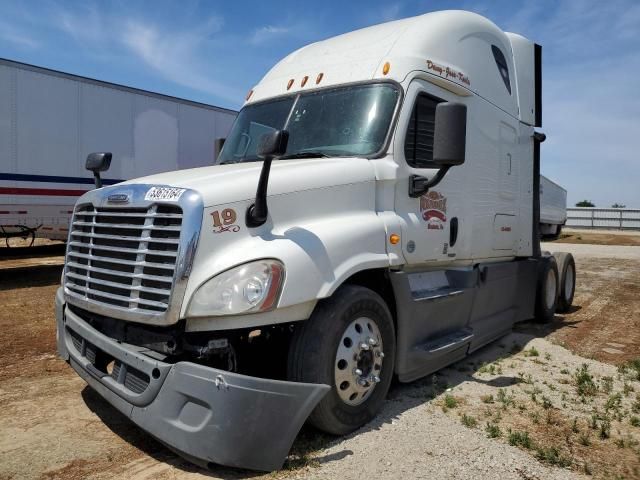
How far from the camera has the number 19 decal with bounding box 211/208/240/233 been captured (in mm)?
3229

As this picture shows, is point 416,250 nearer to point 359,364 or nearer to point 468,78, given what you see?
point 359,364

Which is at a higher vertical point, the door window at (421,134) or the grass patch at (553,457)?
the door window at (421,134)

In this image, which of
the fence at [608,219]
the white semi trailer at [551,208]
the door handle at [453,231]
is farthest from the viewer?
the fence at [608,219]

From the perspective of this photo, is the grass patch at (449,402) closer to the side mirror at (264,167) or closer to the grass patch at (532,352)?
the grass patch at (532,352)

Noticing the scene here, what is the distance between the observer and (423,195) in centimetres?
462

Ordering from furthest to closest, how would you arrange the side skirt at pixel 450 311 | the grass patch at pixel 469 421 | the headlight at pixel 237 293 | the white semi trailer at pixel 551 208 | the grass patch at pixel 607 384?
1. the white semi trailer at pixel 551 208
2. the grass patch at pixel 607 384
3. the side skirt at pixel 450 311
4. the grass patch at pixel 469 421
5. the headlight at pixel 237 293

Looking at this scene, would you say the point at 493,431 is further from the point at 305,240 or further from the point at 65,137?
the point at 65,137

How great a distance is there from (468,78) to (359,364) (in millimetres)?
3274

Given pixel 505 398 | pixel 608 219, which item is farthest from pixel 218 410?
pixel 608 219

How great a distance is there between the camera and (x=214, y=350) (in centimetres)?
326

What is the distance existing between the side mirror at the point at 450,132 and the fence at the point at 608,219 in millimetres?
33756

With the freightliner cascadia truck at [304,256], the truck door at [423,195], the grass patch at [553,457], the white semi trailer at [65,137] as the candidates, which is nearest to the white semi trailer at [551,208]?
the freightliner cascadia truck at [304,256]

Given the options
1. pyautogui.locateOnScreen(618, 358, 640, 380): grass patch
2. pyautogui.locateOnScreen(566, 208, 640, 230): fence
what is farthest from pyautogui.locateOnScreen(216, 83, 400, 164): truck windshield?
pyautogui.locateOnScreen(566, 208, 640, 230): fence

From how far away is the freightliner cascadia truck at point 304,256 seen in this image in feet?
10.2
